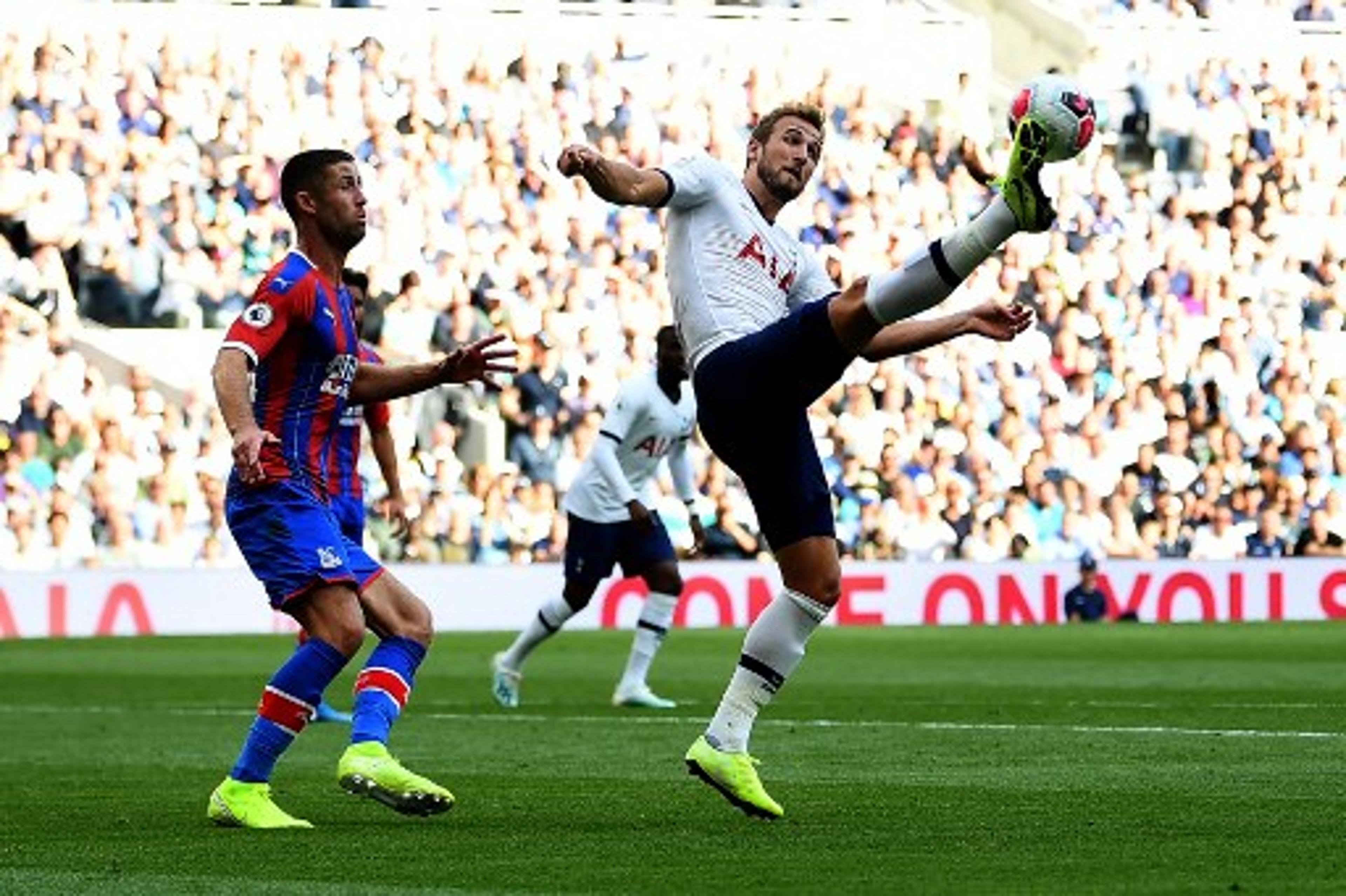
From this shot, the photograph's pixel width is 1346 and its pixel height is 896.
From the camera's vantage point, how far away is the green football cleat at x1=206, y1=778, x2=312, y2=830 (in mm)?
10125

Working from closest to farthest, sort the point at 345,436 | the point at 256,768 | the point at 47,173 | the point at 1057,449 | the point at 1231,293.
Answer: the point at 256,768 < the point at 345,436 < the point at 47,173 < the point at 1057,449 < the point at 1231,293

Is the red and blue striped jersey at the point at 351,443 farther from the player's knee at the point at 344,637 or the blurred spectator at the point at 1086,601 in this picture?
the blurred spectator at the point at 1086,601

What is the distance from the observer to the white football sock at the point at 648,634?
18.9 metres

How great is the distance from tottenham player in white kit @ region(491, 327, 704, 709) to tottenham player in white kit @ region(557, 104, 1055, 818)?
817cm

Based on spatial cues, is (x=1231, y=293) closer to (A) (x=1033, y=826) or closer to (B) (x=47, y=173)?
(B) (x=47, y=173)

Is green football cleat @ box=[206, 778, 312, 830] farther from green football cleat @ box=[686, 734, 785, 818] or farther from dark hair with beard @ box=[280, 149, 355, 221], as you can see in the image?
dark hair with beard @ box=[280, 149, 355, 221]

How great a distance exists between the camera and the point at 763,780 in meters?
12.2

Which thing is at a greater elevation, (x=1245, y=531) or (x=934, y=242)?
(x=934, y=242)

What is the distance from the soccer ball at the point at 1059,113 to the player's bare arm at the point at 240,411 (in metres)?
2.61

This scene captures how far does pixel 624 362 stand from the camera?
104 feet

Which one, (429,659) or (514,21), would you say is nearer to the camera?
(429,659)

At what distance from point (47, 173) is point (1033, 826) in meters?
21.9

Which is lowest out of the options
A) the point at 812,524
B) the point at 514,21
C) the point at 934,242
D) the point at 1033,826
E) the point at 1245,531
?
the point at 1245,531

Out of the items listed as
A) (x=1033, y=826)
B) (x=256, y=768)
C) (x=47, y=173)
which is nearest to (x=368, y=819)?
(x=256, y=768)
